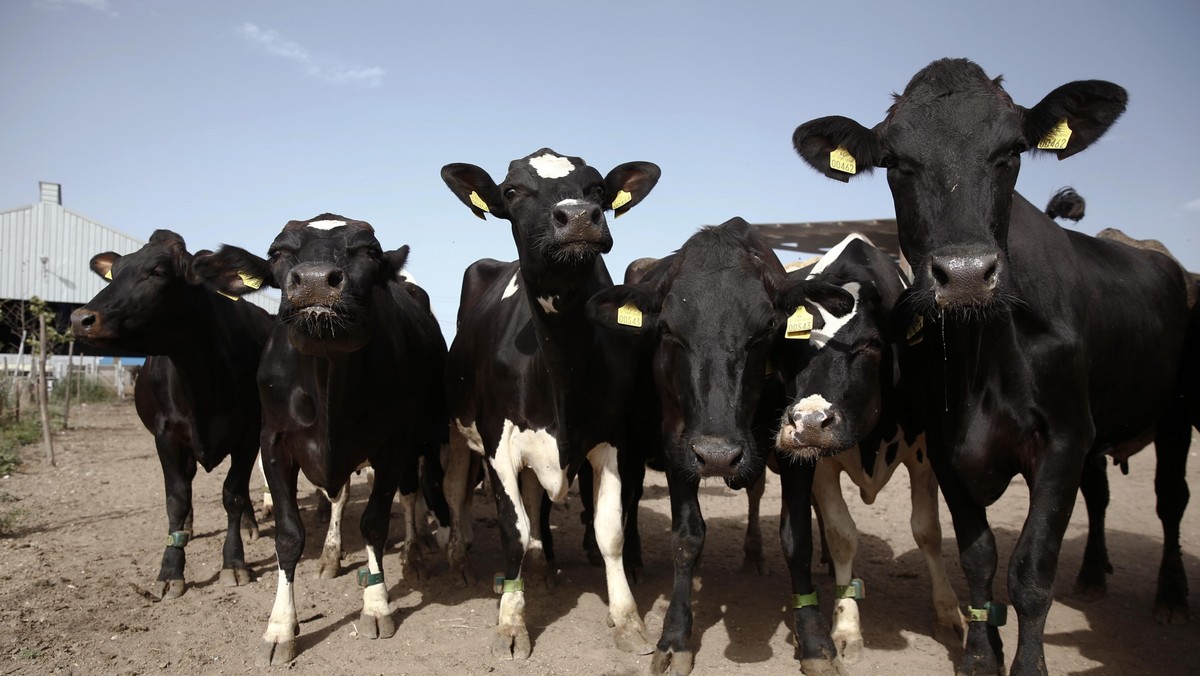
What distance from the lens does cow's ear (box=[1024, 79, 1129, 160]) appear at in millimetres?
4336

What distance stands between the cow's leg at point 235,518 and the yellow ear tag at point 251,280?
6.75ft

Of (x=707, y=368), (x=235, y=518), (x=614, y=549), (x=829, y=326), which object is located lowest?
(x=235, y=518)

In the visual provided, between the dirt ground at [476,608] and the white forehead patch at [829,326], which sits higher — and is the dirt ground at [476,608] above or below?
below

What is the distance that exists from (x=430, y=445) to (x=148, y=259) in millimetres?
2900

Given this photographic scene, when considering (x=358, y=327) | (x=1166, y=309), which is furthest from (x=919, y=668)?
(x=358, y=327)

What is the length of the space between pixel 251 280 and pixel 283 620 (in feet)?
7.44

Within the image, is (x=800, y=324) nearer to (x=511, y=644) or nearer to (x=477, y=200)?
(x=477, y=200)

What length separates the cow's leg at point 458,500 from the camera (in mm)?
6984

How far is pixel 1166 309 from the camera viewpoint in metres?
5.79

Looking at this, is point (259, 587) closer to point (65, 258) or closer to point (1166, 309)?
point (1166, 309)

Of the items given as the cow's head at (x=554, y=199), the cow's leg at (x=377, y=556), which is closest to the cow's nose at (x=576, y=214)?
the cow's head at (x=554, y=199)

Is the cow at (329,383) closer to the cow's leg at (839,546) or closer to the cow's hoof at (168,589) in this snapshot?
the cow's hoof at (168,589)

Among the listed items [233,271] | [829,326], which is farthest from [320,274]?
[829,326]

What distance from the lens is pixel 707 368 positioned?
4.72m
